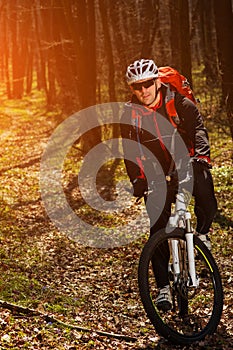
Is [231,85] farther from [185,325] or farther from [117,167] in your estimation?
[185,325]

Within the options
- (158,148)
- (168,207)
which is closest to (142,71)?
(158,148)

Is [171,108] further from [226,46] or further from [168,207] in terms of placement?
[226,46]

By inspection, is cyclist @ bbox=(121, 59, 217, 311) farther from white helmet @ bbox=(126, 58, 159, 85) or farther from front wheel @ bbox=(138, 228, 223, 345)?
front wheel @ bbox=(138, 228, 223, 345)

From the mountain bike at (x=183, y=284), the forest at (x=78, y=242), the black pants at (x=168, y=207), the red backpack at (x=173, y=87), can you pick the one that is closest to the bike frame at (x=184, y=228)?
the mountain bike at (x=183, y=284)

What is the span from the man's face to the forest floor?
2.21 metres

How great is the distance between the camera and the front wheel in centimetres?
559

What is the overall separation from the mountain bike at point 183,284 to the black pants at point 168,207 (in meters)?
0.10

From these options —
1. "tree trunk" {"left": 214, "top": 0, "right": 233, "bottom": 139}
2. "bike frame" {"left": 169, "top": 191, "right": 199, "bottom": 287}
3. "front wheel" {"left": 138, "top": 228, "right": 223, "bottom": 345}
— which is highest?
"tree trunk" {"left": 214, "top": 0, "right": 233, "bottom": 139}

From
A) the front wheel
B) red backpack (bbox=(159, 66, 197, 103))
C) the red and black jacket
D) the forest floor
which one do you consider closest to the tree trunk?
the forest floor

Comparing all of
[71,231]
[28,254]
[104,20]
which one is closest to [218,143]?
[104,20]

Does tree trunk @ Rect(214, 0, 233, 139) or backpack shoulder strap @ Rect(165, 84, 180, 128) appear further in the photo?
tree trunk @ Rect(214, 0, 233, 139)

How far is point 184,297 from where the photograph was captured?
239 inches

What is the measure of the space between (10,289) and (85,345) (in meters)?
1.84

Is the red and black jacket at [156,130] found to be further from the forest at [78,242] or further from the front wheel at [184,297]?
the forest at [78,242]
